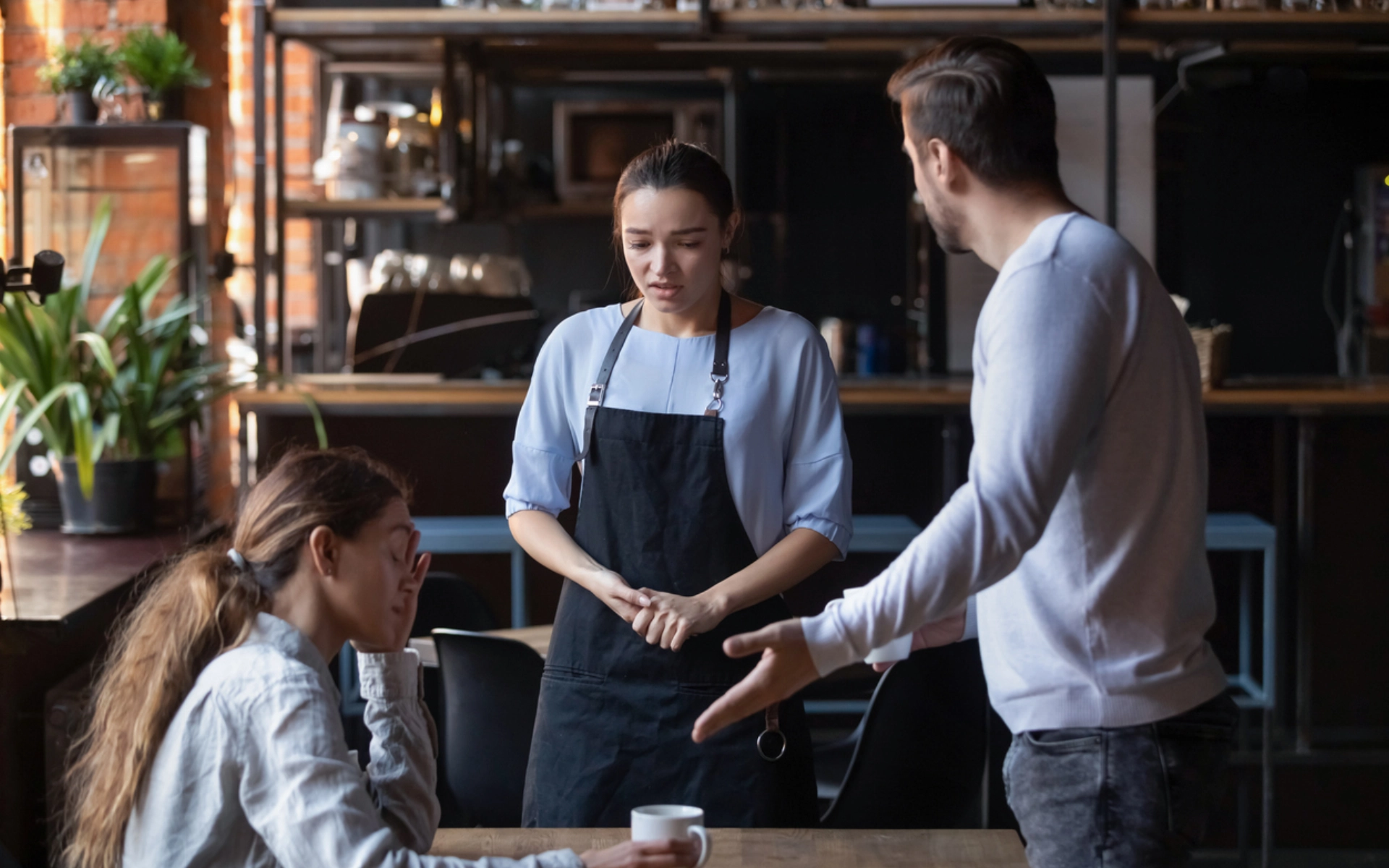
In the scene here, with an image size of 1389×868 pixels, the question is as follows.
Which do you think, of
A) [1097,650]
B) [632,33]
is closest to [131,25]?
[632,33]

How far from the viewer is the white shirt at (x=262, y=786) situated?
114 centimetres

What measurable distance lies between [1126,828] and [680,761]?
2.37ft

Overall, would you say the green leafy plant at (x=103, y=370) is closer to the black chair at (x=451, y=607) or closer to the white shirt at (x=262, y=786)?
the black chair at (x=451, y=607)

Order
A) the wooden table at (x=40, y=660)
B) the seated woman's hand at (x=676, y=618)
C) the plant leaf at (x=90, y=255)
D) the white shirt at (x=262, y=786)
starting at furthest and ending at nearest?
the plant leaf at (x=90, y=255) < the wooden table at (x=40, y=660) < the seated woman's hand at (x=676, y=618) < the white shirt at (x=262, y=786)

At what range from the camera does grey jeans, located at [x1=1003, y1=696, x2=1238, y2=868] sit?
47.4 inches

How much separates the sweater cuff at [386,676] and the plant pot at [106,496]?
1989 millimetres

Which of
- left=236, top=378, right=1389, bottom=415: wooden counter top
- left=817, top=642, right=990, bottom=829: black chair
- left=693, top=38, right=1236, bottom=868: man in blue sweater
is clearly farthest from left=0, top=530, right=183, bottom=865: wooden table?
left=693, top=38, right=1236, bottom=868: man in blue sweater

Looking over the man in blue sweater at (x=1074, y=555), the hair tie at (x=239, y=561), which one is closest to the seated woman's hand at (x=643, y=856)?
the man in blue sweater at (x=1074, y=555)

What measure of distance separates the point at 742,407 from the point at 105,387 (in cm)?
198

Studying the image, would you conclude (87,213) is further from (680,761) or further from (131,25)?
(680,761)

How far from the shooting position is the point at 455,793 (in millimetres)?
2275

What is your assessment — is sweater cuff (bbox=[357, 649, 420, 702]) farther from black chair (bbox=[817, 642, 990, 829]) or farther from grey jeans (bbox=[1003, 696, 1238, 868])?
black chair (bbox=[817, 642, 990, 829])

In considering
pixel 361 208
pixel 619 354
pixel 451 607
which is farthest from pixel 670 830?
pixel 361 208

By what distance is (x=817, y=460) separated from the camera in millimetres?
1816
